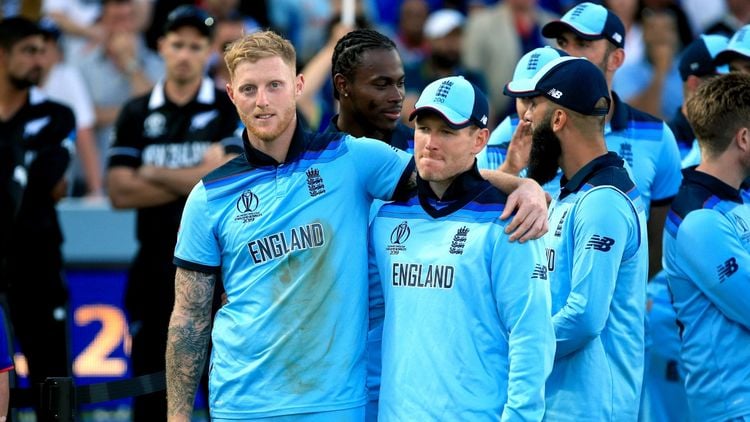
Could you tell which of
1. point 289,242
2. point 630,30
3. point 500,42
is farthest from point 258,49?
point 630,30

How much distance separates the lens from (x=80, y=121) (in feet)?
36.5

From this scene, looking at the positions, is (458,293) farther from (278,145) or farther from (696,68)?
(696,68)

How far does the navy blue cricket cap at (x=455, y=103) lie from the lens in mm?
4820

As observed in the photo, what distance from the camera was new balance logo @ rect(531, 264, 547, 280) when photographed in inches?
183

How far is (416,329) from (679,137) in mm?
3333

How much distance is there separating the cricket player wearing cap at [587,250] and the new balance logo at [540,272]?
365 millimetres

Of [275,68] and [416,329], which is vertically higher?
[275,68]

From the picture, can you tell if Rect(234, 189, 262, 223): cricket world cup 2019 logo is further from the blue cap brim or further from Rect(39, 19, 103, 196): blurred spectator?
Rect(39, 19, 103, 196): blurred spectator

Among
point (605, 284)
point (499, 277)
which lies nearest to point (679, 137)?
point (605, 284)

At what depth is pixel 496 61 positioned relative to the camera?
11.8 m

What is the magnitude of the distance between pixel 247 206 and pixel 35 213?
3.81 m

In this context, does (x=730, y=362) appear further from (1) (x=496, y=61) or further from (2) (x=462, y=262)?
(1) (x=496, y=61)

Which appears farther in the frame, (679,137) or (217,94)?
(217,94)

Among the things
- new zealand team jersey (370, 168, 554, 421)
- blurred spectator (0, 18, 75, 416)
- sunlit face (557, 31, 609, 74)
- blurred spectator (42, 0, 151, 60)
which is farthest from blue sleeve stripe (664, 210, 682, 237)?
blurred spectator (42, 0, 151, 60)
